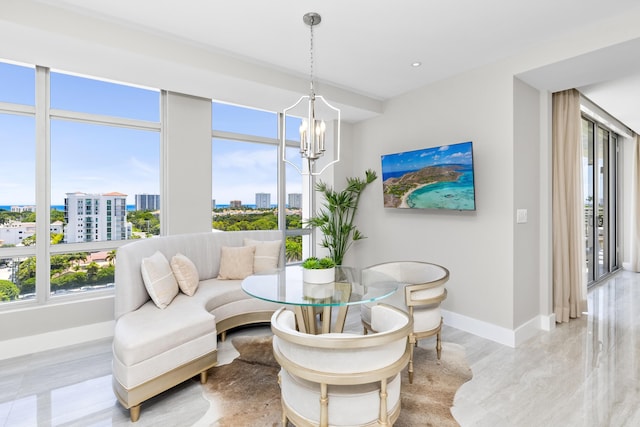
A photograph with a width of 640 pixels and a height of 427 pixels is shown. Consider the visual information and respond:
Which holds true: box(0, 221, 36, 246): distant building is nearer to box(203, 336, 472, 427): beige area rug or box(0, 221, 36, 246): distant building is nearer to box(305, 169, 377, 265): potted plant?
box(203, 336, 472, 427): beige area rug

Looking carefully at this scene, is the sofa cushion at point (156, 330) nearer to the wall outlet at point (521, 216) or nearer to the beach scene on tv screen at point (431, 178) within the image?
the beach scene on tv screen at point (431, 178)

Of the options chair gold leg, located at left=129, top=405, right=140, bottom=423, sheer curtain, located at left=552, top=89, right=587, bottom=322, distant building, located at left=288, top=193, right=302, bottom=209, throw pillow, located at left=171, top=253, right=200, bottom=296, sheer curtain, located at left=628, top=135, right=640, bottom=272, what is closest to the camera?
chair gold leg, located at left=129, top=405, right=140, bottom=423

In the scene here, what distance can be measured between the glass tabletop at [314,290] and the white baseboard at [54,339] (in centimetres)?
191

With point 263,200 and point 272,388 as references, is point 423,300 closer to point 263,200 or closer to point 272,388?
point 272,388

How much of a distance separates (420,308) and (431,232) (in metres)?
1.45

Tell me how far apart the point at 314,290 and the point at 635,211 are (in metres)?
7.07

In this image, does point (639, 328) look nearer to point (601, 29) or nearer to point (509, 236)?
point (509, 236)

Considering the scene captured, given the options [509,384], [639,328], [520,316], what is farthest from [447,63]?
[639,328]

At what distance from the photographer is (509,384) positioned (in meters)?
2.46

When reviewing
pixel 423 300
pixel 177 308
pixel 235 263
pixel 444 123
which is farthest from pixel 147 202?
pixel 444 123

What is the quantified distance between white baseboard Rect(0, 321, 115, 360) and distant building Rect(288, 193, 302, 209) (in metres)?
2.73

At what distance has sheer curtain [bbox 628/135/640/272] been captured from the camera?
19.8 ft

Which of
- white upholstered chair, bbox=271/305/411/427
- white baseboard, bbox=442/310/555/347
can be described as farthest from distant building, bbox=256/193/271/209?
Answer: white upholstered chair, bbox=271/305/411/427

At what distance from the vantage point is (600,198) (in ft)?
17.5
